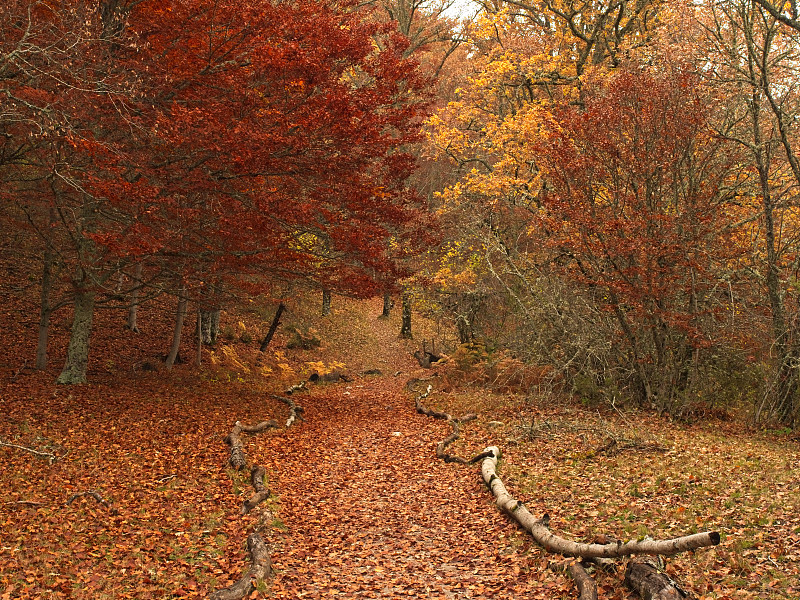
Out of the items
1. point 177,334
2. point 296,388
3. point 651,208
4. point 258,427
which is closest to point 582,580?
point 258,427

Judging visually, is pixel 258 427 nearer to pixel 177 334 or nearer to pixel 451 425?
pixel 451 425

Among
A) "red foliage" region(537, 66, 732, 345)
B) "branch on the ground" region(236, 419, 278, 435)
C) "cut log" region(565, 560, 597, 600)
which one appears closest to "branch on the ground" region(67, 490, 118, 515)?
"branch on the ground" region(236, 419, 278, 435)

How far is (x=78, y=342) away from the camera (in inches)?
520

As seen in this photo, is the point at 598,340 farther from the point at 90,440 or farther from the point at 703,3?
the point at 90,440

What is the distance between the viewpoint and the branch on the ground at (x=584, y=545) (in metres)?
5.45

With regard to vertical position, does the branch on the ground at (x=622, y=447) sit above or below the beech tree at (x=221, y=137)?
below

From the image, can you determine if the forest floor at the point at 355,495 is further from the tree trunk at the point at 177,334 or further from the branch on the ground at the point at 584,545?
the tree trunk at the point at 177,334

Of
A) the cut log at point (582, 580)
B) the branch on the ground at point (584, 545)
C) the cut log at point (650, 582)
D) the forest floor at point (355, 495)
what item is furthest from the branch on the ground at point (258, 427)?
the cut log at point (650, 582)

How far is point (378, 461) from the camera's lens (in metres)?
11.5

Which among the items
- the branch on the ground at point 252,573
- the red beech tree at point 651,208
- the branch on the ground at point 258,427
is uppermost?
the red beech tree at point 651,208

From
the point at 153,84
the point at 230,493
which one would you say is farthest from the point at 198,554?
the point at 153,84

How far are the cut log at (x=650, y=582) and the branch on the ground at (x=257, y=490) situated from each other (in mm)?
4892

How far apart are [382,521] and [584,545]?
3.07 meters

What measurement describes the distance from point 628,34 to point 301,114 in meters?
11.4
